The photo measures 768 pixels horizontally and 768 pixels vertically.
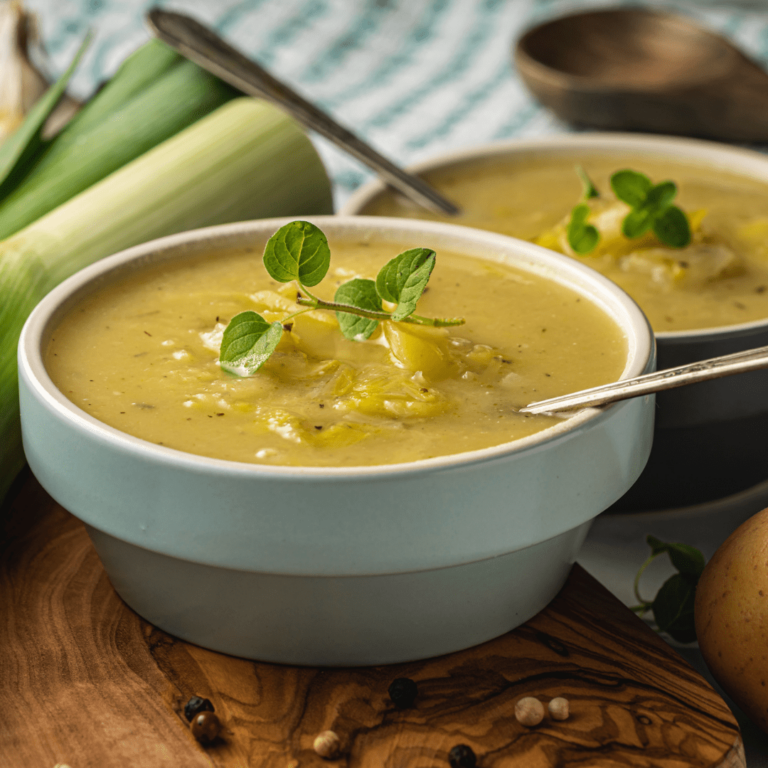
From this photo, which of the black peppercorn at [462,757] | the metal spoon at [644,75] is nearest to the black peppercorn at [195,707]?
the black peppercorn at [462,757]

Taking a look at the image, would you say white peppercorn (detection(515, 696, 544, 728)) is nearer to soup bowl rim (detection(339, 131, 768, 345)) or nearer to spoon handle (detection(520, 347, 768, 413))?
spoon handle (detection(520, 347, 768, 413))

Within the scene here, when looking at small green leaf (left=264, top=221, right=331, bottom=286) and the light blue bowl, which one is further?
small green leaf (left=264, top=221, right=331, bottom=286)

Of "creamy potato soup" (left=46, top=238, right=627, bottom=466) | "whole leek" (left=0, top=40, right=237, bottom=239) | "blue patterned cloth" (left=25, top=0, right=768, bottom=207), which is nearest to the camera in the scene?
"creamy potato soup" (left=46, top=238, right=627, bottom=466)

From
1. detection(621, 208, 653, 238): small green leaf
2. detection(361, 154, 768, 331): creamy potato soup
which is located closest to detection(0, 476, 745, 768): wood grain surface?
detection(361, 154, 768, 331): creamy potato soup

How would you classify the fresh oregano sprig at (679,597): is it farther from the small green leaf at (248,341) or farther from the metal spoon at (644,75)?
the metal spoon at (644,75)

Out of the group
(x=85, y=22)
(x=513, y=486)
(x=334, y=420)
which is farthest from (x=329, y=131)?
(x=85, y=22)

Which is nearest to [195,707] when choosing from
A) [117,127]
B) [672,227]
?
[672,227]

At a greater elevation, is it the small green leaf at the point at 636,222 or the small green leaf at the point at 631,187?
the small green leaf at the point at 631,187
